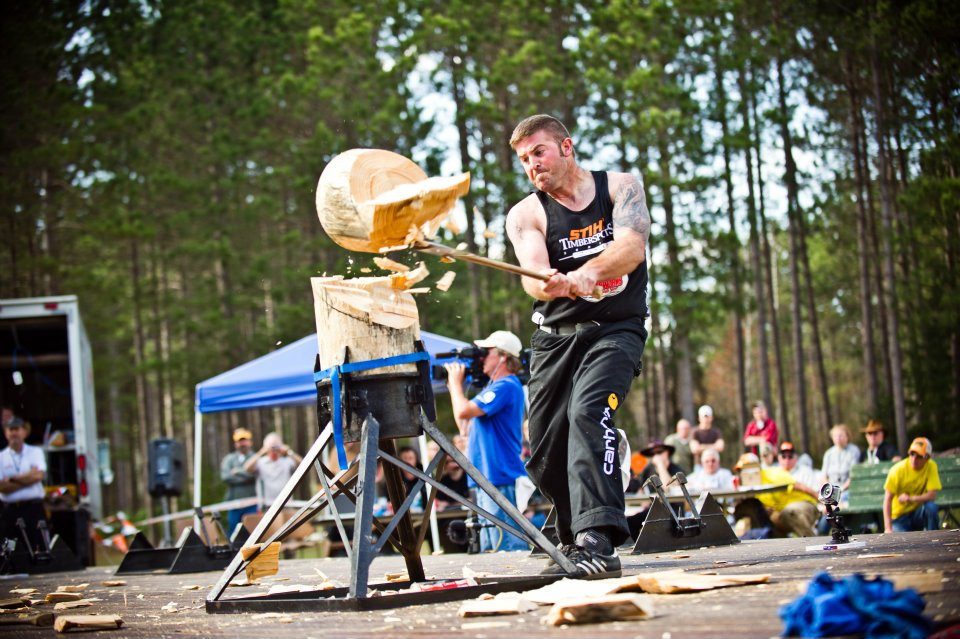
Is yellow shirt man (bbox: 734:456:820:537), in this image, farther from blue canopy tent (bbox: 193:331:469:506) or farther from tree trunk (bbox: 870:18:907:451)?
tree trunk (bbox: 870:18:907:451)

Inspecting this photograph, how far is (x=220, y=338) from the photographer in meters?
30.4

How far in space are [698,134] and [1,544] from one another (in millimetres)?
18728

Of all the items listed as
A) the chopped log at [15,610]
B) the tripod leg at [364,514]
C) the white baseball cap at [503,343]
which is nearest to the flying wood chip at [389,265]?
the tripod leg at [364,514]

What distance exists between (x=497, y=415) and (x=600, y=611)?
16.6 feet

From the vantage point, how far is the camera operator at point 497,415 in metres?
7.93

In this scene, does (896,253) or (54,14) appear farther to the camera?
(54,14)

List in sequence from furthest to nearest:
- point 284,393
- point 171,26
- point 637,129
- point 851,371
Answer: point 851,371 → point 171,26 → point 637,129 → point 284,393

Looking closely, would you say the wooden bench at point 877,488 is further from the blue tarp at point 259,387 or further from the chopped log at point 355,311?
the chopped log at point 355,311

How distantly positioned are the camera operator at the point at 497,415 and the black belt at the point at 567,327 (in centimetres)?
285

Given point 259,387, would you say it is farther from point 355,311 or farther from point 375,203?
point 375,203

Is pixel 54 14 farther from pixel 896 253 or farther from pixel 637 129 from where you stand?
pixel 896 253

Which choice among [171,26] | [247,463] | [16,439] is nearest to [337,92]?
[171,26]

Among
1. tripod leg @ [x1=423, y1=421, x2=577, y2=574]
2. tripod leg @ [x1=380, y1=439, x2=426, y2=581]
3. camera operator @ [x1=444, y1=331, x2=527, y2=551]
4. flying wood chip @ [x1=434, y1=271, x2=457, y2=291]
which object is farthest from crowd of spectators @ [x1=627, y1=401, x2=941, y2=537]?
Answer: flying wood chip @ [x1=434, y1=271, x2=457, y2=291]

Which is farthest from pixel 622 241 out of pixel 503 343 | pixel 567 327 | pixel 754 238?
pixel 754 238
